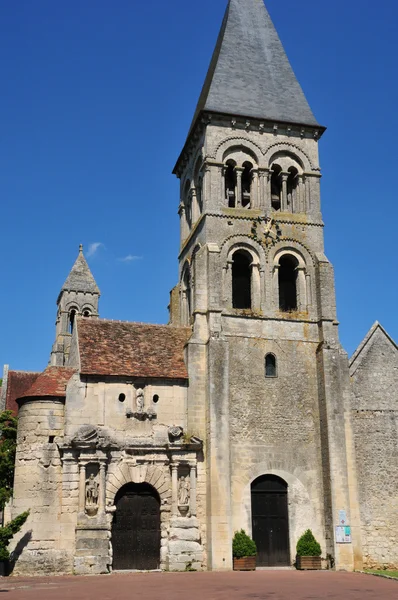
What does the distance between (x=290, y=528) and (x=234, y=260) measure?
11228 millimetres

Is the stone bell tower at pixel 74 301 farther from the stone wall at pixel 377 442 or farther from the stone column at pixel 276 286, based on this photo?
the stone wall at pixel 377 442

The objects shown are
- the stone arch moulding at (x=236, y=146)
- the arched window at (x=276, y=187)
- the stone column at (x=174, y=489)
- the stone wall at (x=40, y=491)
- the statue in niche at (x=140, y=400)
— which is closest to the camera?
the stone wall at (x=40, y=491)

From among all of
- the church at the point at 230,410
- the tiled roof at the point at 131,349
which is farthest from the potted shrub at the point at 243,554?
the tiled roof at the point at 131,349

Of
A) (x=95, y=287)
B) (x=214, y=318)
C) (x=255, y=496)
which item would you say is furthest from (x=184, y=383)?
(x=95, y=287)

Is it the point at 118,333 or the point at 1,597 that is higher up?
the point at 118,333

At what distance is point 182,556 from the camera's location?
23.5 m

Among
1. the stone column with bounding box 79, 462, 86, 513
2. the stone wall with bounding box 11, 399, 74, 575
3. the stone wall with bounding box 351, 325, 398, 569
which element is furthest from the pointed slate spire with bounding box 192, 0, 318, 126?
the stone column with bounding box 79, 462, 86, 513

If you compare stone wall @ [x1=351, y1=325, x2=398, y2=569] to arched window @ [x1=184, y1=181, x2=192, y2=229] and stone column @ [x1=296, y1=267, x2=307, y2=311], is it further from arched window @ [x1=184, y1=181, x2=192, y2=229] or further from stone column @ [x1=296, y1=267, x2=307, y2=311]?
arched window @ [x1=184, y1=181, x2=192, y2=229]

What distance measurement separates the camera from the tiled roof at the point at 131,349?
25375mm

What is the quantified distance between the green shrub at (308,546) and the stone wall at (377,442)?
1.99 metres

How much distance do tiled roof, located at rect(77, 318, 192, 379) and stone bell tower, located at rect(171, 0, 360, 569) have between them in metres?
1.03

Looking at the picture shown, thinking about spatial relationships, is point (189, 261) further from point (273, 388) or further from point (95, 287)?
point (95, 287)

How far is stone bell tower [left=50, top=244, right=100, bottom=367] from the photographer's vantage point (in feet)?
156

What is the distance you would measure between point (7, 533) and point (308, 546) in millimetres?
10556
